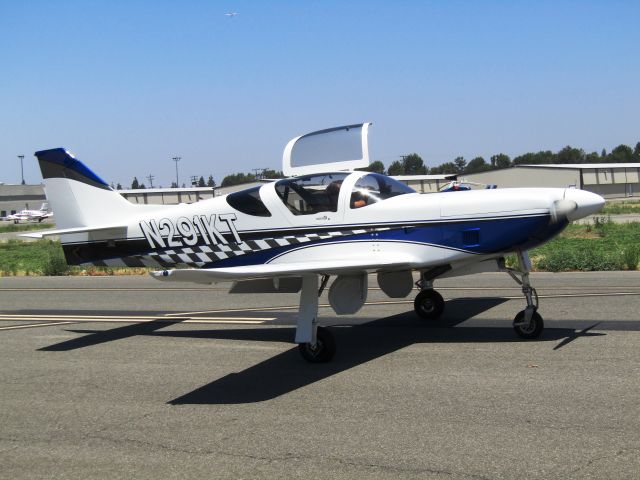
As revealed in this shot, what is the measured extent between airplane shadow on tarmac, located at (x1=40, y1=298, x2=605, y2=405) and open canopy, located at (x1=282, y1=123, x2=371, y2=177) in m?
2.33

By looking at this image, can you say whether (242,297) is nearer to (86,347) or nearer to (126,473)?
(86,347)

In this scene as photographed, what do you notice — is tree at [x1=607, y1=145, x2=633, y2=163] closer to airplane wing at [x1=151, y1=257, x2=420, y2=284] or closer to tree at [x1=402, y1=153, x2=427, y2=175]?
tree at [x1=402, y1=153, x2=427, y2=175]

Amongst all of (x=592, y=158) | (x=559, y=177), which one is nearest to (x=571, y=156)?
(x=592, y=158)

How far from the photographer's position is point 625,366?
7.14m

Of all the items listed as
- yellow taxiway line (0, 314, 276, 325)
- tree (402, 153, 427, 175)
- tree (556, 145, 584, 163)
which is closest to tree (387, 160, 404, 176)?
tree (402, 153, 427, 175)

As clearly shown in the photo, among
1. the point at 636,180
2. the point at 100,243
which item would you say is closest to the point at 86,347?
the point at 100,243

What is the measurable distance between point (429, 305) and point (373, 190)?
223 centimetres

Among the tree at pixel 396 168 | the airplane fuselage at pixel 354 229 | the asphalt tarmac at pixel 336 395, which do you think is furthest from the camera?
the tree at pixel 396 168

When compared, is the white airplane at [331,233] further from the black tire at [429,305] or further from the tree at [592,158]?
the tree at [592,158]

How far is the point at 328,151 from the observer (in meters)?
9.97

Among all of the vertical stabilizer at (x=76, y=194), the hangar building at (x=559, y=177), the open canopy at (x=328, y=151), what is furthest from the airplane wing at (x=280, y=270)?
the hangar building at (x=559, y=177)

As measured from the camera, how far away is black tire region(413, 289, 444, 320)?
10.5 m

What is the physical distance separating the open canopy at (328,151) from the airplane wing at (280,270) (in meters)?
1.68

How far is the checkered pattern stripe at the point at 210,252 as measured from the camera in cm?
927
